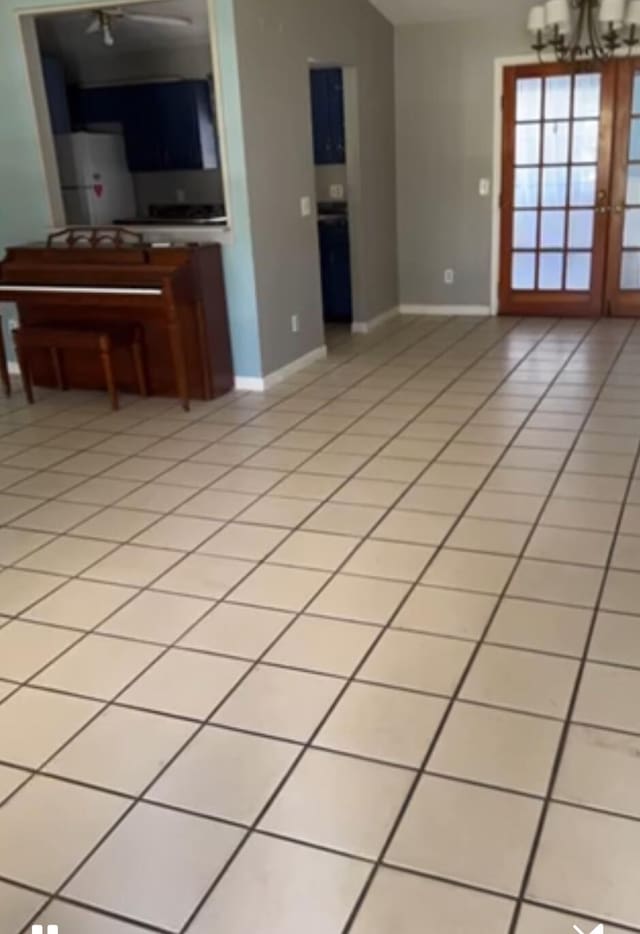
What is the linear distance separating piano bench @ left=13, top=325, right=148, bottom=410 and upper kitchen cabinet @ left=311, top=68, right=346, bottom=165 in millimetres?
2527

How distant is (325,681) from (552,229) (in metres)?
5.36

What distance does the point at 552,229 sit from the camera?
21.7ft

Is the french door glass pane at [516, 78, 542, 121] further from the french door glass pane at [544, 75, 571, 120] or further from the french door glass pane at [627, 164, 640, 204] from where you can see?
the french door glass pane at [627, 164, 640, 204]

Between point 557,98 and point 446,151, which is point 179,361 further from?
point 557,98

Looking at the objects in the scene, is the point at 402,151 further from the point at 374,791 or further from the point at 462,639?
the point at 374,791

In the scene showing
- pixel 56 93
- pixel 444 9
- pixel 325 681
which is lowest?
pixel 325 681

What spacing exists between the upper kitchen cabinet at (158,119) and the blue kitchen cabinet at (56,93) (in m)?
0.35

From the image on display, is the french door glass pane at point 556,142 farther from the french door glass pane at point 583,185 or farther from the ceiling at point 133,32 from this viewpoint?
the ceiling at point 133,32

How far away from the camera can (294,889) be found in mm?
1589

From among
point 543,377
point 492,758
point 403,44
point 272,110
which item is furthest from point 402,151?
point 492,758

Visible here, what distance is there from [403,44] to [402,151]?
0.78 metres

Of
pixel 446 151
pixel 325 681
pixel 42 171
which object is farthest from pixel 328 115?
pixel 325 681

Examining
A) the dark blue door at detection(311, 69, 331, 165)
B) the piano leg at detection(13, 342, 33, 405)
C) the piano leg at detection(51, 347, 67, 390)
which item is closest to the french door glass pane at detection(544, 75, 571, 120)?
the dark blue door at detection(311, 69, 331, 165)

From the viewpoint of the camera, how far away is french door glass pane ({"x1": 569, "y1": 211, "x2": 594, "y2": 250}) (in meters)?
6.49
